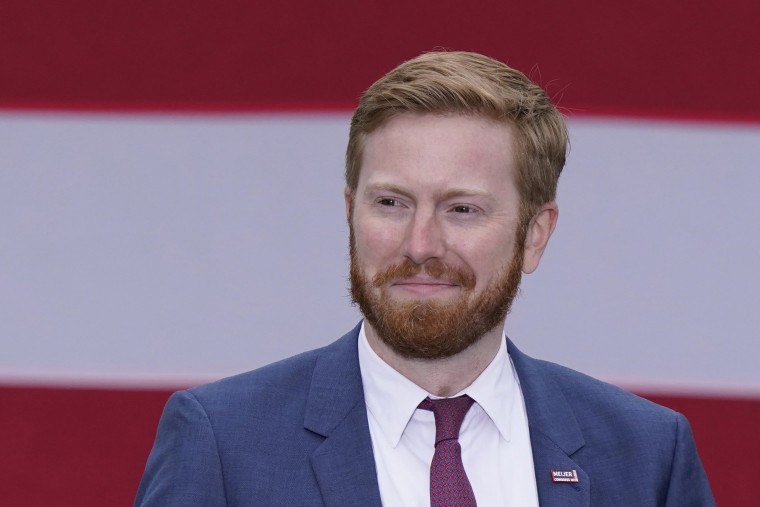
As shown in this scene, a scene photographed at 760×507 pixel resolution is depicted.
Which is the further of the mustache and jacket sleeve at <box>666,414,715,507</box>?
jacket sleeve at <box>666,414,715,507</box>

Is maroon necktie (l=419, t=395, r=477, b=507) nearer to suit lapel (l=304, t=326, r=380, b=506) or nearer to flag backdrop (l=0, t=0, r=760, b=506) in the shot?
suit lapel (l=304, t=326, r=380, b=506)

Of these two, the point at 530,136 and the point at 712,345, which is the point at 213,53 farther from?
the point at 712,345

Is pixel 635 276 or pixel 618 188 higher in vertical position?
pixel 618 188

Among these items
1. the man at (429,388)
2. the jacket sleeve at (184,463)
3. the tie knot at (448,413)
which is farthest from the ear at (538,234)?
the jacket sleeve at (184,463)

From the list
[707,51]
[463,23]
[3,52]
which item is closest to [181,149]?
[3,52]

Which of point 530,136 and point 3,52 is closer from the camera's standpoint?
point 530,136

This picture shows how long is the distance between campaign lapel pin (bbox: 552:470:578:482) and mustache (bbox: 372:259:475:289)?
318 mm

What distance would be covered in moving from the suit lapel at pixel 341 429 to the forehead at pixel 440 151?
0.29 m

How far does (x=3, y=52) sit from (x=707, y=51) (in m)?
1.55

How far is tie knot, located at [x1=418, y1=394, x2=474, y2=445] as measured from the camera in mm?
1699

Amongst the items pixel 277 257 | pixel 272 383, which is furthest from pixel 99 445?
pixel 272 383

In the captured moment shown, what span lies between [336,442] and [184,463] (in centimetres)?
22

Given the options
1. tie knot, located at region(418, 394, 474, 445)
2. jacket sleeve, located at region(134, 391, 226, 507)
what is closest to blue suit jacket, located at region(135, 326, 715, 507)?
jacket sleeve, located at region(134, 391, 226, 507)

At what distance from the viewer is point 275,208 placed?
255cm
